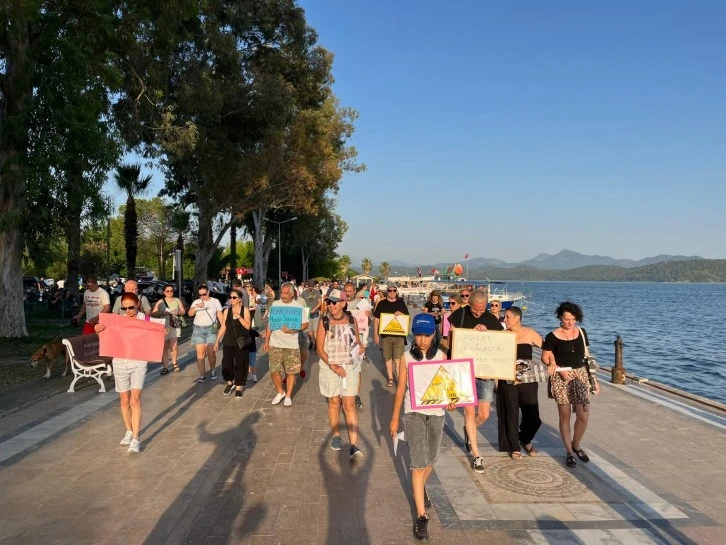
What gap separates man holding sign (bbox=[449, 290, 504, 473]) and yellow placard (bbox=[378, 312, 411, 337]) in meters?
2.99

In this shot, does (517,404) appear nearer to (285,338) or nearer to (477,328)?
(477,328)

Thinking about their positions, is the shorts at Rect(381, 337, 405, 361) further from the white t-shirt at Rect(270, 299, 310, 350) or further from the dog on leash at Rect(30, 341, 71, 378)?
the dog on leash at Rect(30, 341, 71, 378)

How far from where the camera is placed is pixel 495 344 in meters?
5.82

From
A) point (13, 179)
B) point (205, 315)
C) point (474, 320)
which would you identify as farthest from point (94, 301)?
point (474, 320)

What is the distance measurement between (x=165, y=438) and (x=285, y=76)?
81.8 feet

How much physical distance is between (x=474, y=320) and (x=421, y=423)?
1.90 m

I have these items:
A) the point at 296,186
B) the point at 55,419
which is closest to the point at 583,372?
the point at 55,419

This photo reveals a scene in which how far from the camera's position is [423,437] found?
4.48m

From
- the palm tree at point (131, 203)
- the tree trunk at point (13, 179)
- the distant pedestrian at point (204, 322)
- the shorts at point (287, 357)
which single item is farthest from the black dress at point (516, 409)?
the palm tree at point (131, 203)

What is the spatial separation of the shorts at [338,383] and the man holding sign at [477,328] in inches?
45.2

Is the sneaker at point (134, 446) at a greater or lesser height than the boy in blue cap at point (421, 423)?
lesser

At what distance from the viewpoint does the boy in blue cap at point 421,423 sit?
14.6 ft

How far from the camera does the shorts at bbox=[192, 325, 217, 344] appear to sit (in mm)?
10094

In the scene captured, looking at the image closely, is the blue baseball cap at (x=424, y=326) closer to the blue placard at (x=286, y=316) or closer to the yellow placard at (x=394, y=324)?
the blue placard at (x=286, y=316)
